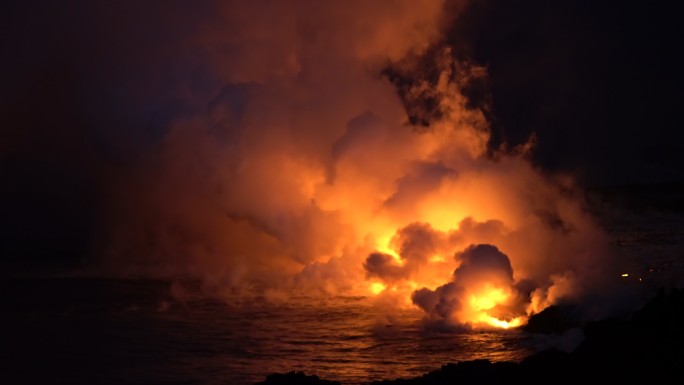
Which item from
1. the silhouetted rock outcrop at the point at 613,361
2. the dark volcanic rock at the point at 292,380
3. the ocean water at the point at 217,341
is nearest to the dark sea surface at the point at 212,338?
the ocean water at the point at 217,341

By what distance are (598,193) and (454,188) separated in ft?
166

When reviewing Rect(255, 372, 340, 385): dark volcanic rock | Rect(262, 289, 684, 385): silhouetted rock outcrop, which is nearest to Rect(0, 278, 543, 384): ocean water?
Rect(255, 372, 340, 385): dark volcanic rock

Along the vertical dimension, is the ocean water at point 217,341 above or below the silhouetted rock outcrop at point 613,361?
above

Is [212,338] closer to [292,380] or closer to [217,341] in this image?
[217,341]

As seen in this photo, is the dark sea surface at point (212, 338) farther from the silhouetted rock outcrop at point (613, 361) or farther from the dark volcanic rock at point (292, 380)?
the silhouetted rock outcrop at point (613, 361)

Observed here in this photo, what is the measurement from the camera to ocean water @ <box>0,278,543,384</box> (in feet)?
91.2

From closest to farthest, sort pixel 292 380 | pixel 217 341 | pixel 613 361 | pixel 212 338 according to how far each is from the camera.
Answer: pixel 613 361 → pixel 292 380 → pixel 217 341 → pixel 212 338

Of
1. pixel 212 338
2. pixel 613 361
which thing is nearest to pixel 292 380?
pixel 613 361

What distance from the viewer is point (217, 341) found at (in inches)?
1240

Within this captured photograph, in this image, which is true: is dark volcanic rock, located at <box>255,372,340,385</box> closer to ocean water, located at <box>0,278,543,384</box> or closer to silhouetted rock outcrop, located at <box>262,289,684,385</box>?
silhouetted rock outcrop, located at <box>262,289,684,385</box>

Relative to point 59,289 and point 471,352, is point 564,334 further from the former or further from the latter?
point 59,289

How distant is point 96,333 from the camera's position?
3297 centimetres

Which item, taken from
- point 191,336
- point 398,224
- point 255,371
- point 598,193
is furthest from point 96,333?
point 598,193

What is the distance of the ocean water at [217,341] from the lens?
91.2ft
